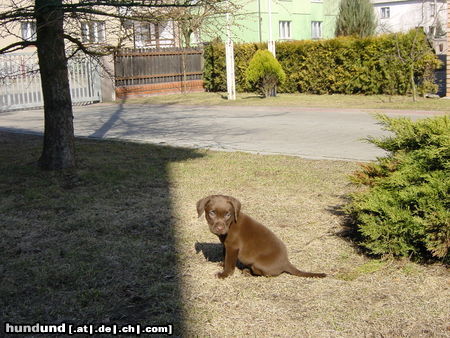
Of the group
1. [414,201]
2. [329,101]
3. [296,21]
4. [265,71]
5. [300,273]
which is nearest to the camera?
[300,273]

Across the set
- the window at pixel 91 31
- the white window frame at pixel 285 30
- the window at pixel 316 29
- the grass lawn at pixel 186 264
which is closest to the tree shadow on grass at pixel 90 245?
the grass lawn at pixel 186 264

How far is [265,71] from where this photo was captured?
23.1 meters

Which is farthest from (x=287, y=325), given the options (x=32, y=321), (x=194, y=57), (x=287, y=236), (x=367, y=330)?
(x=194, y=57)

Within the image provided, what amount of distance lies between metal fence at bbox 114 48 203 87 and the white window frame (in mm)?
12501

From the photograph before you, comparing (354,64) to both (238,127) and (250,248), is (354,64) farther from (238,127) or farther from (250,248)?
(250,248)

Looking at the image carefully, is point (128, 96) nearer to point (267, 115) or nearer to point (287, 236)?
point (267, 115)

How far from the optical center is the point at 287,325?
145 inches

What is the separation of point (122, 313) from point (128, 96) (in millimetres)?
22819

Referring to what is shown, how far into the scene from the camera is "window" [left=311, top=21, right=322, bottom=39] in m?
42.0

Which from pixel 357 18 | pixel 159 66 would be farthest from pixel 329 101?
pixel 357 18

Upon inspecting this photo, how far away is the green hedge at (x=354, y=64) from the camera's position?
20891 mm

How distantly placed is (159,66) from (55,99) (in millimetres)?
19120

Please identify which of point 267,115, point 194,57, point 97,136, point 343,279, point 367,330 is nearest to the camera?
point 367,330

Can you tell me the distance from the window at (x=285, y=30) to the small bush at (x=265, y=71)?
17407 millimetres
